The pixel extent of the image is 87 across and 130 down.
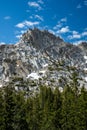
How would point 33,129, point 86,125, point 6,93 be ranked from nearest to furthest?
point 6,93 < point 86,125 < point 33,129

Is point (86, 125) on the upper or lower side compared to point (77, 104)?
lower

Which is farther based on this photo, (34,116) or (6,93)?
(34,116)

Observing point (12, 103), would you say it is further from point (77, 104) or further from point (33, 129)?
point (33, 129)

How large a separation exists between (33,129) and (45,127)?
40.5ft

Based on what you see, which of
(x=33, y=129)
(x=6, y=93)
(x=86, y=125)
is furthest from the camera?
(x=33, y=129)

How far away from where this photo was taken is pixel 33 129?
9650cm

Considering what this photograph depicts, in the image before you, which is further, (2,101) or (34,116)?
(34,116)

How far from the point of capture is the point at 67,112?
271 feet

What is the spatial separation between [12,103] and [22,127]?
1362 centimetres

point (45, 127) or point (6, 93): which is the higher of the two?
point (6, 93)

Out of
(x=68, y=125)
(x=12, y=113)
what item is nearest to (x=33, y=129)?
(x=68, y=125)

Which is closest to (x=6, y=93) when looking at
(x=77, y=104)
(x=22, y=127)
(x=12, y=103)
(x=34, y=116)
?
(x=12, y=103)

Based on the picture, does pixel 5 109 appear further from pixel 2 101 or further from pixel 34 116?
pixel 34 116

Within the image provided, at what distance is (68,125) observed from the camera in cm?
8144
